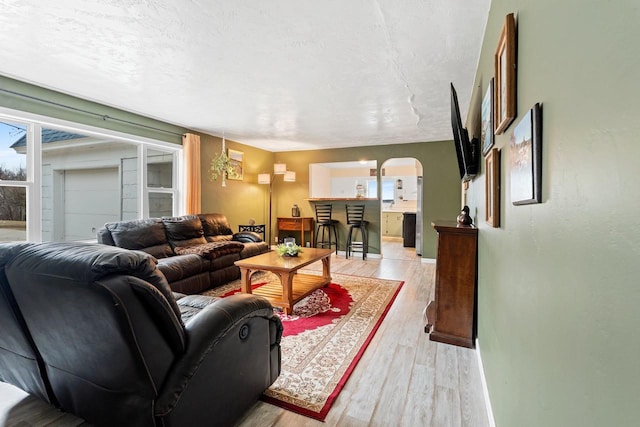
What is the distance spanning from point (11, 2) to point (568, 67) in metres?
2.94

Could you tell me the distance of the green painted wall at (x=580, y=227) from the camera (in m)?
0.46

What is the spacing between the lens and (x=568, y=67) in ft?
2.26

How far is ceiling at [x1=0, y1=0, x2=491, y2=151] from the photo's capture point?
190 centimetres

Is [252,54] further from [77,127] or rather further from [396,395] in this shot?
[396,395]

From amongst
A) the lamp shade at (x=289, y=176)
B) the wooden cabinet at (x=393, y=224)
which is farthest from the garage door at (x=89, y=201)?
the wooden cabinet at (x=393, y=224)

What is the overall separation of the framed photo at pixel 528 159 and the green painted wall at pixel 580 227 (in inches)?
1.4

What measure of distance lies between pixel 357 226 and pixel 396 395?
4.39m

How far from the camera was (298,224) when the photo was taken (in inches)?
261

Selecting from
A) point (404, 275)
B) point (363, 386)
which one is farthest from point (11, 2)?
point (404, 275)

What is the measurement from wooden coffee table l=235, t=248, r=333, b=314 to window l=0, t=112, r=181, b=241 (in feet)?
7.65

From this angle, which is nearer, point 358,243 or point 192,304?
point 192,304

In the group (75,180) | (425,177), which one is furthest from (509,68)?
(75,180)

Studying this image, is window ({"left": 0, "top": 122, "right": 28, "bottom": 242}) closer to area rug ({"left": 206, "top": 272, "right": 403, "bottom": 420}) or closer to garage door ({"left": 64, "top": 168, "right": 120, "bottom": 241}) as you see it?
garage door ({"left": 64, "top": 168, "right": 120, "bottom": 241})

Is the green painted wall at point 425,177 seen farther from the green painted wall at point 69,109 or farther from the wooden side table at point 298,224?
the green painted wall at point 69,109
